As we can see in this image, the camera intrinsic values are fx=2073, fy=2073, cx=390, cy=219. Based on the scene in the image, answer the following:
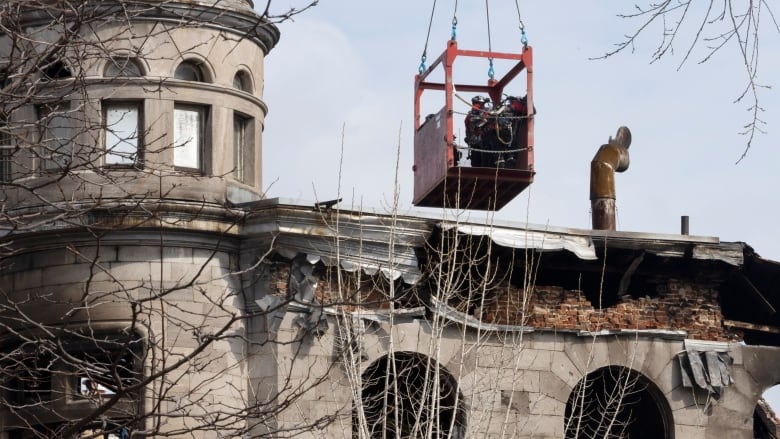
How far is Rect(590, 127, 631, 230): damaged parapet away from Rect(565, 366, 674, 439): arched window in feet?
10.9

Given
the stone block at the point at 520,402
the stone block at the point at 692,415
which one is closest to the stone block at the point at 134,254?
the stone block at the point at 520,402

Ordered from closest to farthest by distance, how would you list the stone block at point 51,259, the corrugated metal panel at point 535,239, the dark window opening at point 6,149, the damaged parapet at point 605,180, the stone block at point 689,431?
the dark window opening at point 6,149, the stone block at point 51,259, the corrugated metal panel at point 535,239, the stone block at point 689,431, the damaged parapet at point 605,180

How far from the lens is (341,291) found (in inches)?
1233

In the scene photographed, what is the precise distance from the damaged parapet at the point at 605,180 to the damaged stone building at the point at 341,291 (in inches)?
103

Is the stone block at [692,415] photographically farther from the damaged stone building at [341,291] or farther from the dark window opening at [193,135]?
the dark window opening at [193,135]

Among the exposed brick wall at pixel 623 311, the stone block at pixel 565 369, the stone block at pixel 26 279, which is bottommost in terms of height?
the stone block at pixel 565 369

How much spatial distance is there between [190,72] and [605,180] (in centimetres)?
938

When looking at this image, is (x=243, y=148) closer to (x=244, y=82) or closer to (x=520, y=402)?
(x=244, y=82)

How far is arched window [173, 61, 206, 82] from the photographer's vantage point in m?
32.9

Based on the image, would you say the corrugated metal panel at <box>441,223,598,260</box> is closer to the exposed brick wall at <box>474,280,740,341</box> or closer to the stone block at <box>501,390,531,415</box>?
the exposed brick wall at <box>474,280,740,341</box>

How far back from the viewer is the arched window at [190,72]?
1297 inches

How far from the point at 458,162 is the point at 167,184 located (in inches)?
196

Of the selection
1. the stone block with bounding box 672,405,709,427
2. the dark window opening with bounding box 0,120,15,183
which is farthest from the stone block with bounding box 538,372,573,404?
the dark window opening with bounding box 0,120,15,183

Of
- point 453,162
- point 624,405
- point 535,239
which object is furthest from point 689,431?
point 453,162
